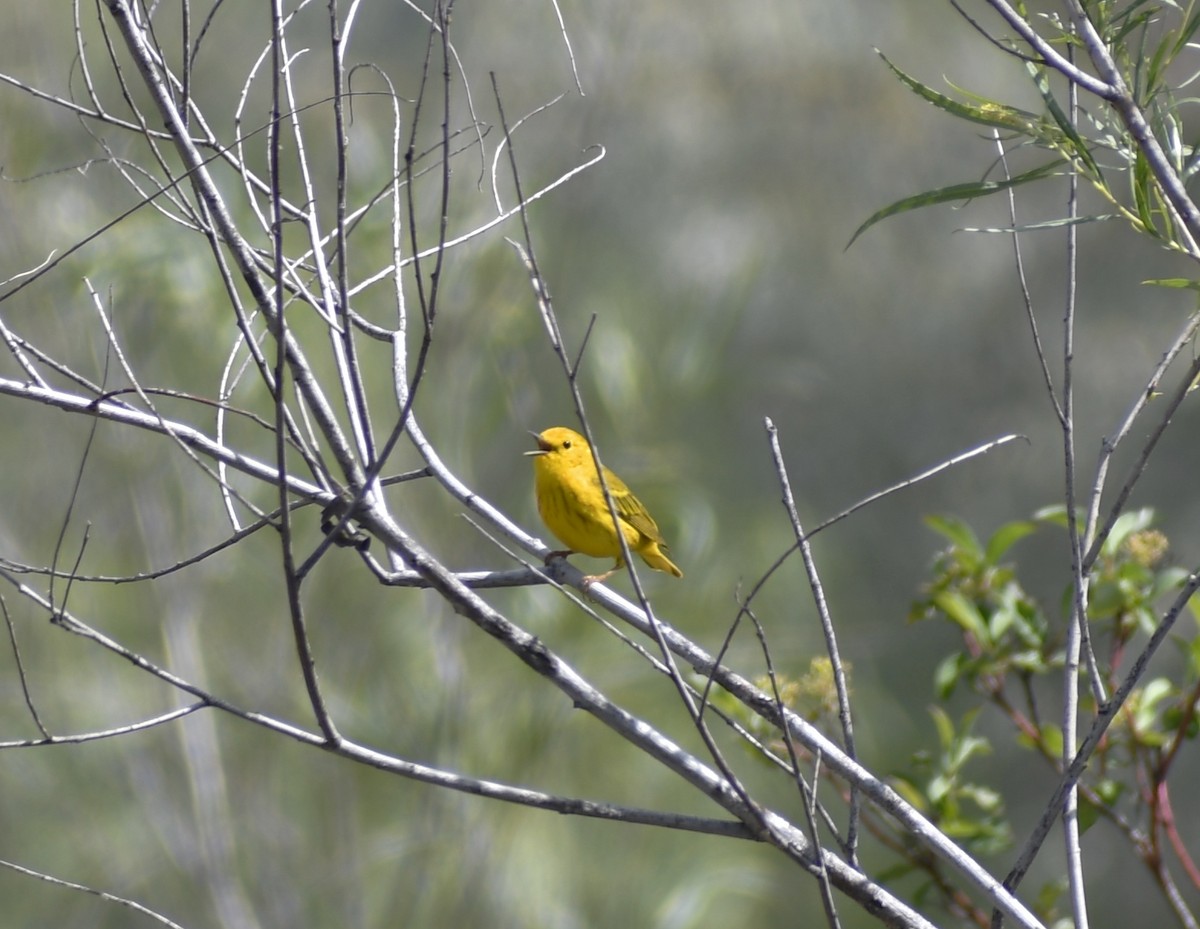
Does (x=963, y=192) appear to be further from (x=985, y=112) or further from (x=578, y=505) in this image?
(x=578, y=505)

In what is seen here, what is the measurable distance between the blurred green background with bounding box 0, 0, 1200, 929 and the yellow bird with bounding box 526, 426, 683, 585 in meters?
1.25

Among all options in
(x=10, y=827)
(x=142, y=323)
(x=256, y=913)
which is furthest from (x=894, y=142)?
(x=10, y=827)

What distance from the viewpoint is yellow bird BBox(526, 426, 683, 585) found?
141 inches

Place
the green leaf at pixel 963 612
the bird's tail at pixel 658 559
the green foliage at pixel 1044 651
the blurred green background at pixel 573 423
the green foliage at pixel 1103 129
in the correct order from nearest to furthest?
the green foliage at pixel 1103 129
the green foliage at pixel 1044 651
the green leaf at pixel 963 612
the bird's tail at pixel 658 559
the blurred green background at pixel 573 423

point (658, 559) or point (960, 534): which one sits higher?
point (658, 559)

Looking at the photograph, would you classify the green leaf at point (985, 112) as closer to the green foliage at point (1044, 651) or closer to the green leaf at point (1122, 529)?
the green foliage at point (1044, 651)

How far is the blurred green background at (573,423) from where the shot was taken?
523 cm

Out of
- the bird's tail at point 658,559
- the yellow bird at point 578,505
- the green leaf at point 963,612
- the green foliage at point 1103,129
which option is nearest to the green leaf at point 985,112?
the green foliage at point 1103,129

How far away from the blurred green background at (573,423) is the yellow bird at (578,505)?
1.25m

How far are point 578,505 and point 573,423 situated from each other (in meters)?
2.07

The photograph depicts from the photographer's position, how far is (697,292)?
569 cm

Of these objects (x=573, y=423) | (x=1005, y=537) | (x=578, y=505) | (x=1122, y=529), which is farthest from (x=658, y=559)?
(x=573, y=423)

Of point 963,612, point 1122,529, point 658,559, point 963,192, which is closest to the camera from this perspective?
point 963,192

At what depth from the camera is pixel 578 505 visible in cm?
360
